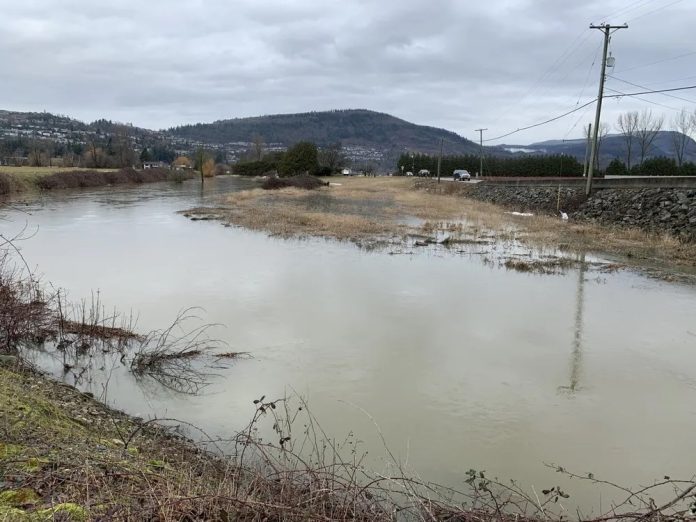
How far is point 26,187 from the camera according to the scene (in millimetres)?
45000

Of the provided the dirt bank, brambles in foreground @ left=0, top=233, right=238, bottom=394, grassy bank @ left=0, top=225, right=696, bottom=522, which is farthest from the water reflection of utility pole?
the dirt bank

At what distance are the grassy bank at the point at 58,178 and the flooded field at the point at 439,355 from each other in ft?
103

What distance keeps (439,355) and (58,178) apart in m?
52.1

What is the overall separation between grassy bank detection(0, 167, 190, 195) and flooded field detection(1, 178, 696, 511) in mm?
31247

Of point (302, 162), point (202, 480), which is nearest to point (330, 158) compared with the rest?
point (302, 162)

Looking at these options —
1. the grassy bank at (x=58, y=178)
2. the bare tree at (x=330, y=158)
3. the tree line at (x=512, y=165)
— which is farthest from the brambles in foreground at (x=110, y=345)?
the bare tree at (x=330, y=158)

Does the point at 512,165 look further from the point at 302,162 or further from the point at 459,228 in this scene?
the point at 459,228

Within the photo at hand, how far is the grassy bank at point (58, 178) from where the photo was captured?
43.0 meters

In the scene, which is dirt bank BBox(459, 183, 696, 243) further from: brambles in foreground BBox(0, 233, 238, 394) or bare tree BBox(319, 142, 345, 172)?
bare tree BBox(319, 142, 345, 172)

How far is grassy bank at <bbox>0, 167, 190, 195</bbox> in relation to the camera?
43019 mm

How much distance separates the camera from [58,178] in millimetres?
50844

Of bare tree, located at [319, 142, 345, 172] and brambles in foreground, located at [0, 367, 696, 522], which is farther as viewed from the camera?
bare tree, located at [319, 142, 345, 172]

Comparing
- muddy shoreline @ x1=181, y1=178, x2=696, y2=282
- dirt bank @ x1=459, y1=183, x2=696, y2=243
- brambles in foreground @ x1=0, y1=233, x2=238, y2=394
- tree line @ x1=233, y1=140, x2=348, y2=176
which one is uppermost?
tree line @ x1=233, y1=140, x2=348, y2=176

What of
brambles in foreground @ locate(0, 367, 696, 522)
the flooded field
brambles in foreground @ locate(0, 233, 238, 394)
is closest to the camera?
brambles in foreground @ locate(0, 367, 696, 522)
